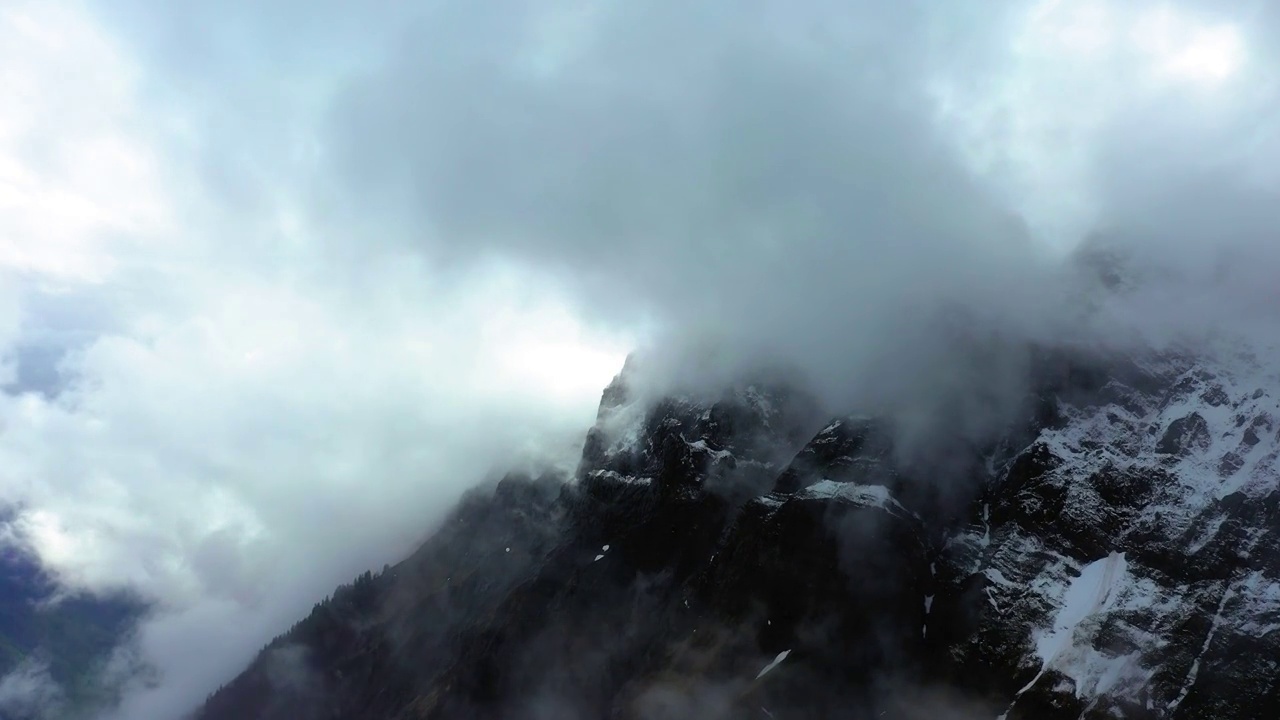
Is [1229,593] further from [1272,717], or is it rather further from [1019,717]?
[1019,717]

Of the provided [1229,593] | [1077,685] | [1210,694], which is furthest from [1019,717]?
[1229,593]

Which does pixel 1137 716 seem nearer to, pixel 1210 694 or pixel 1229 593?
pixel 1210 694

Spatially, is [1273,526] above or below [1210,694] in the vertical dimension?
above

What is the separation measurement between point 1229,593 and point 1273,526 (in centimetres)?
1783

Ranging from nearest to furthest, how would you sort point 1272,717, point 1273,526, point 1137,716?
point 1272,717, point 1137,716, point 1273,526

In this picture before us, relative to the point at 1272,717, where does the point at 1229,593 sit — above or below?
above

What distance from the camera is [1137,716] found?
185875 millimetres

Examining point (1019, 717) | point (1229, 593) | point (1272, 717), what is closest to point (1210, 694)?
point (1272, 717)

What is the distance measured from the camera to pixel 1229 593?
637 ft

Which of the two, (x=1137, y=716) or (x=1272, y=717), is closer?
(x=1272, y=717)

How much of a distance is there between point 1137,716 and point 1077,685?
43.8 feet

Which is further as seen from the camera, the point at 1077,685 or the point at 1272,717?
the point at 1077,685

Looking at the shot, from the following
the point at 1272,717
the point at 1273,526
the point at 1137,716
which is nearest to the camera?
the point at 1272,717

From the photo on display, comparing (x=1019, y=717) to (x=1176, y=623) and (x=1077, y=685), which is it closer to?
(x=1077, y=685)
